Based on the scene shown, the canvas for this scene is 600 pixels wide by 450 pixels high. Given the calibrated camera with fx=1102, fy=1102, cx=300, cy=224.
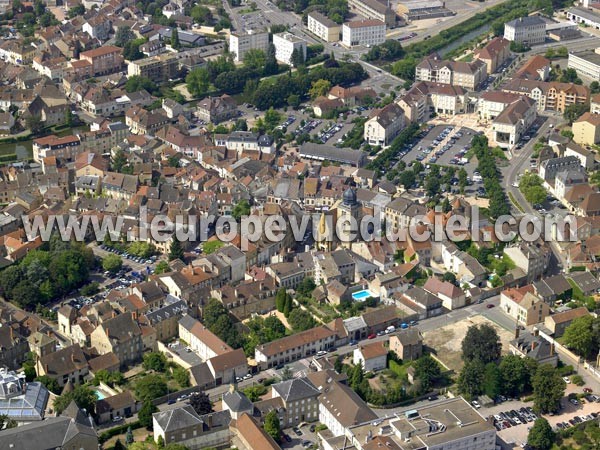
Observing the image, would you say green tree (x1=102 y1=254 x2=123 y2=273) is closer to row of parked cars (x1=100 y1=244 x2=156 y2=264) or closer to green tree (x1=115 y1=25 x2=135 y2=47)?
row of parked cars (x1=100 y1=244 x2=156 y2=264)

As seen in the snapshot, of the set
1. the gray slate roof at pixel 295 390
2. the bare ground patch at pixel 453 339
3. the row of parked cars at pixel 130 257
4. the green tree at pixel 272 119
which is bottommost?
the green tree at pixel 272 119

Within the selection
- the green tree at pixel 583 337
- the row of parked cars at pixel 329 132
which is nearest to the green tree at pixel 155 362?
the green tree at pixel 583 337

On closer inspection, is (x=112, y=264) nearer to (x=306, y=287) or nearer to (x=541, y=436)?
(x=306, y=287)

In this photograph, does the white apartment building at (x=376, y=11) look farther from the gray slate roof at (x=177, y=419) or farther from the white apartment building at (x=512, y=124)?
the gray slate roof at (x=177, y=419)


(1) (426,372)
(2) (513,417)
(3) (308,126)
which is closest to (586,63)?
(3) (308,126)

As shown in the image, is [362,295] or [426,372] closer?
[426,372]

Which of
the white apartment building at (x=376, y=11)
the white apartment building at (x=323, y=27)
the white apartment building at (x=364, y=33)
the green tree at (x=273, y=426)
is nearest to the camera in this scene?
the green tree at (x=273, y=426)
